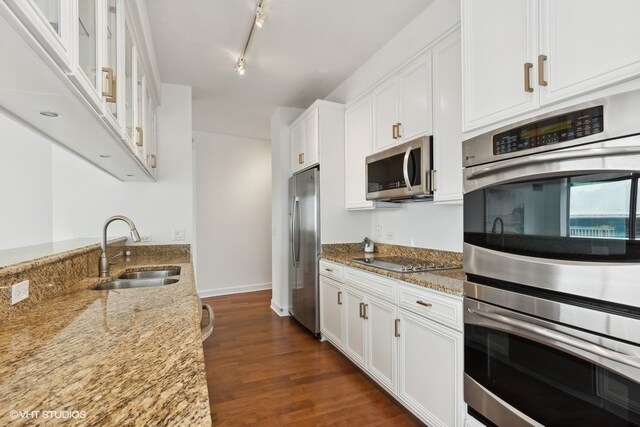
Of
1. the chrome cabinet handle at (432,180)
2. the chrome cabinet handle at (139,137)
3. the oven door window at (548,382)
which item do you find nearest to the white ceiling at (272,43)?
the chrome cabinet handle at (139,137)

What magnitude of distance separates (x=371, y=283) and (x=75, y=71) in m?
2.03

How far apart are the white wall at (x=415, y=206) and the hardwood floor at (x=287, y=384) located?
1.19 meters

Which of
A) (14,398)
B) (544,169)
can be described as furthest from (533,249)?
(14,398)

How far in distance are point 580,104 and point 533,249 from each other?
562mm

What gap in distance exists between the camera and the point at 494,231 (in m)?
1.46

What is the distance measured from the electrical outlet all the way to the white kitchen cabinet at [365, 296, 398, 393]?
6.13ft

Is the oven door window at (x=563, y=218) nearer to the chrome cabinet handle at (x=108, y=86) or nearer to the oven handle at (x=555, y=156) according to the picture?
the oven handle at (x=555, y=156)

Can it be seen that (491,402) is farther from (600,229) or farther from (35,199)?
(35,199)

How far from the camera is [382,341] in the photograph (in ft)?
7.35

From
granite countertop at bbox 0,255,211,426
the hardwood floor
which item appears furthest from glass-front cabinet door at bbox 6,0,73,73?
the hardwood floor

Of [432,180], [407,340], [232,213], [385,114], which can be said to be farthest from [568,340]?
[232,213]

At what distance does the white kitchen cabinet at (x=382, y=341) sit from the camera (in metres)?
2.12

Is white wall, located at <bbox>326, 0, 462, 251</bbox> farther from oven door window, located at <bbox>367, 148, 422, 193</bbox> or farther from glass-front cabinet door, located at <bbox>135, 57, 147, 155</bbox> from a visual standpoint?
glass-front cabinet door, located at <bbox>135, 57, 147, 155</bbox>

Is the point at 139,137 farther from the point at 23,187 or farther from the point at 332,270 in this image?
the point at 332,270
